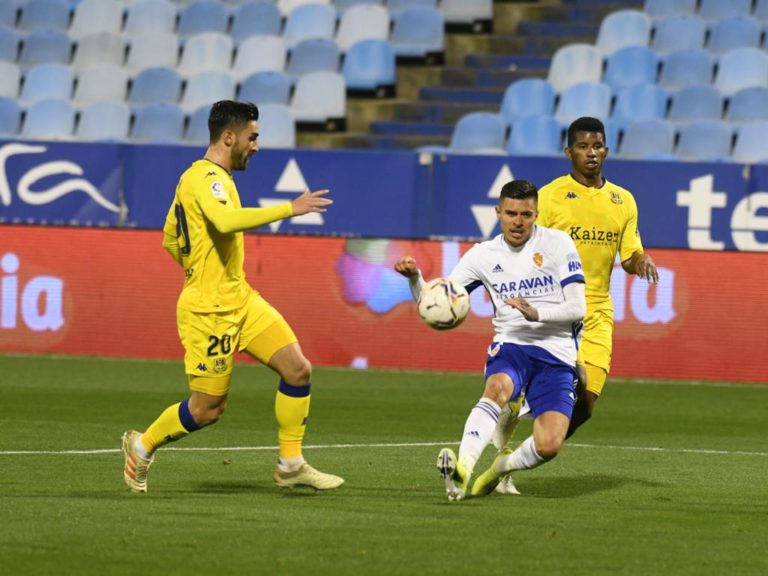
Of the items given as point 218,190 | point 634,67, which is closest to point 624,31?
point 634,67

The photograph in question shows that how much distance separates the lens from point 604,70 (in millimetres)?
20016

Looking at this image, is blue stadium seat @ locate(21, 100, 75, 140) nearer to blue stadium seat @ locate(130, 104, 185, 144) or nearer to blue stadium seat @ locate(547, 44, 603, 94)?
blue stadium seat @ locate(130, 104, 185, 144)

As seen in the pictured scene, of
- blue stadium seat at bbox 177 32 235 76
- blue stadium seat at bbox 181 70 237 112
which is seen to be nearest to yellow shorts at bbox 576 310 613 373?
blue stadium seat at bbox 181 70 237 112

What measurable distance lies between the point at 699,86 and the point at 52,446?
10.7 meters

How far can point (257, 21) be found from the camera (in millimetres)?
22219

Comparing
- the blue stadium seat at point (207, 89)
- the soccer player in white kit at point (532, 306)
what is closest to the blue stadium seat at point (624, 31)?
the blue stadium seat at point (207, 89)

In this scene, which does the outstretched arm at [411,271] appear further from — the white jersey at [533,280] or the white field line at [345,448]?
the white field line at [345,448]

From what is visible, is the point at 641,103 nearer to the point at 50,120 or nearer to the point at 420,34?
the point at 420,34

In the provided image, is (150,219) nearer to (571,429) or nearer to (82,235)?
(82,235)

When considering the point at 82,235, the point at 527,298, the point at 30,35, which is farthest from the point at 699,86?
the point at 527,298

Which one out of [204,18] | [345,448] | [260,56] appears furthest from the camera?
[204,18]

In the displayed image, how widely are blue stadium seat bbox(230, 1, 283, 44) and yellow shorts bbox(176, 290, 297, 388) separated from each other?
45.6ft

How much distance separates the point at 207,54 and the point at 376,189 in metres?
→ 4.98

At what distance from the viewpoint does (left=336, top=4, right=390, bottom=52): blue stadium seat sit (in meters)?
21.3
